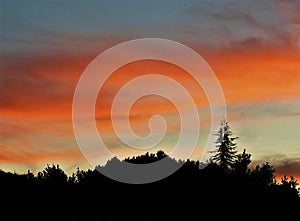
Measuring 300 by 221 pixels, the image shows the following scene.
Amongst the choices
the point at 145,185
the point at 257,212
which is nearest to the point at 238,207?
the point at 257,212

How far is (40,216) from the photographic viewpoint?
5062 cm

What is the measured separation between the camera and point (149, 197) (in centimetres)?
5538

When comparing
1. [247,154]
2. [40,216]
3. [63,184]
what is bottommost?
[40,216]

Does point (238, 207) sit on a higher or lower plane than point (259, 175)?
lower

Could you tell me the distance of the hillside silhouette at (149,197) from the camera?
52000mm

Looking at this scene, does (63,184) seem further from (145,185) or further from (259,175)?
(259,175)

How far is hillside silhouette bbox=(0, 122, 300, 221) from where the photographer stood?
5200 centimetres

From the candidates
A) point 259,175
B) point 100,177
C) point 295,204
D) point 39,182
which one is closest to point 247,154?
point 259,175

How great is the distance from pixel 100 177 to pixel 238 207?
1048 cm

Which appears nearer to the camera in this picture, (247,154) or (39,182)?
(39,182)

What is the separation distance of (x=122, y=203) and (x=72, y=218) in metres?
4.12

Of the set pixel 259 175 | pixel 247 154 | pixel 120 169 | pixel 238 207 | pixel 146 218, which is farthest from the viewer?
pixel 247 154

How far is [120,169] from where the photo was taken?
6175 cm

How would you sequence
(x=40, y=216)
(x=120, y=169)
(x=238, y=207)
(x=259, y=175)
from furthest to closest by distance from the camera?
1. (x=259, y=175)
2. (x=120, y=169)
3. (x=238, y=207)
4. (x=40, y=216)
